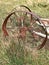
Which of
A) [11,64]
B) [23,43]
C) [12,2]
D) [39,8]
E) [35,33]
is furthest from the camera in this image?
[12,2]

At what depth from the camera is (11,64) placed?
654 cm

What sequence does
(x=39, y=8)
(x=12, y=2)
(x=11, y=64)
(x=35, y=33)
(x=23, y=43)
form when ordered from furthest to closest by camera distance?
1. (x=12, y=2)
2. (x=39, y=8)
3. (x=35, y=33)
4. (x=23, y=43)
5. (x=11, y=64)

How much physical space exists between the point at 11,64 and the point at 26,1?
17.8ft

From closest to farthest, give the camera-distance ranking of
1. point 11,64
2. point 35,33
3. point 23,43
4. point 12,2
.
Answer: point 11,64
point 23,43
point 35,33
point 12,2

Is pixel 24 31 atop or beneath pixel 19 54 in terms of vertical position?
atop

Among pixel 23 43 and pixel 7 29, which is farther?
pixel 7 29

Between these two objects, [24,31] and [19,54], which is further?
[24,31]

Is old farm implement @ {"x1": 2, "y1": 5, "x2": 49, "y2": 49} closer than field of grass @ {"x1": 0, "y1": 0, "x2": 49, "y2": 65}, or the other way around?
field of grass @ {"x1": 0, "y1": 0, "x2": 49, "y2": 65}

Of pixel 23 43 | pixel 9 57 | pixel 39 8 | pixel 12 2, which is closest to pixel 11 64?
pixel 9 57

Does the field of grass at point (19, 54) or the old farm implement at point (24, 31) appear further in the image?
the old farm implement at point (24, 31)

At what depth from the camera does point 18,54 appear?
21.7ft

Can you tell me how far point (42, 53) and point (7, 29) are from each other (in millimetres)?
1110

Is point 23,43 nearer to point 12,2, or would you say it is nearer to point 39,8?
point 39,8

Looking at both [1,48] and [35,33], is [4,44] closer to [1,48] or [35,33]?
[1,48]
